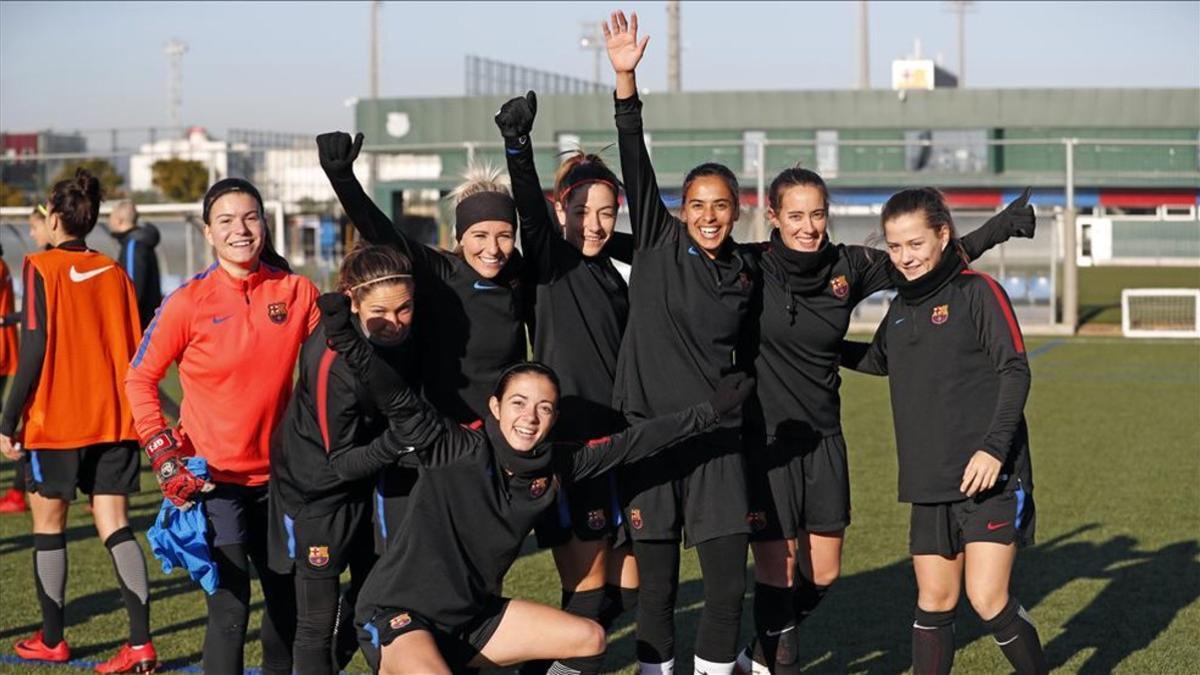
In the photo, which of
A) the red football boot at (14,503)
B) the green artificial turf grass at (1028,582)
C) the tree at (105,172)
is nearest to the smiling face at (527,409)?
the green artificial turf grass at (1028,582)

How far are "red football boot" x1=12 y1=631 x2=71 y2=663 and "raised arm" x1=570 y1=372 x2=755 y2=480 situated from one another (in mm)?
2710

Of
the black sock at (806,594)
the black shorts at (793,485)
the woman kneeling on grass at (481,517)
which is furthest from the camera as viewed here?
the black sock at (806,594)

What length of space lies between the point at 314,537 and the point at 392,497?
0.29 metres

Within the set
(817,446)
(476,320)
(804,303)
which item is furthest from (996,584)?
(476,320)

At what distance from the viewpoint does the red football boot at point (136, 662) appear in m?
5.93

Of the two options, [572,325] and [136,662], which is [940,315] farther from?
[136,662]

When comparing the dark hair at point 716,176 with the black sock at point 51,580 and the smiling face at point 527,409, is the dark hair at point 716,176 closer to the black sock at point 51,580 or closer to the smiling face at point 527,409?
the smiling face at point 527,409

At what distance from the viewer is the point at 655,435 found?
15.4ft

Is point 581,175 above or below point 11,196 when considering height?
below

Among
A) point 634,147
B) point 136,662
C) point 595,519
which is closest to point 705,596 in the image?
point 595,519

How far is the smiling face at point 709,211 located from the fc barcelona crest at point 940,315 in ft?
2.46

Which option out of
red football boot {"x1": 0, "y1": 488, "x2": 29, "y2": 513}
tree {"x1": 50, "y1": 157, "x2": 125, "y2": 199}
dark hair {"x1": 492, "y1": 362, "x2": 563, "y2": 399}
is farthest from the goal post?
tree {"x1": 50, "y1": 157, "x2": 125, "y2": 199}

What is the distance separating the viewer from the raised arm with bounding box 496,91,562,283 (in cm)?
471

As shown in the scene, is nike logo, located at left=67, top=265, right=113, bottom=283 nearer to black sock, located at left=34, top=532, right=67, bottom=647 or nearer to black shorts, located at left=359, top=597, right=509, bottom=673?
black sock, located at left=34, top=532, right=67, bottom=647
